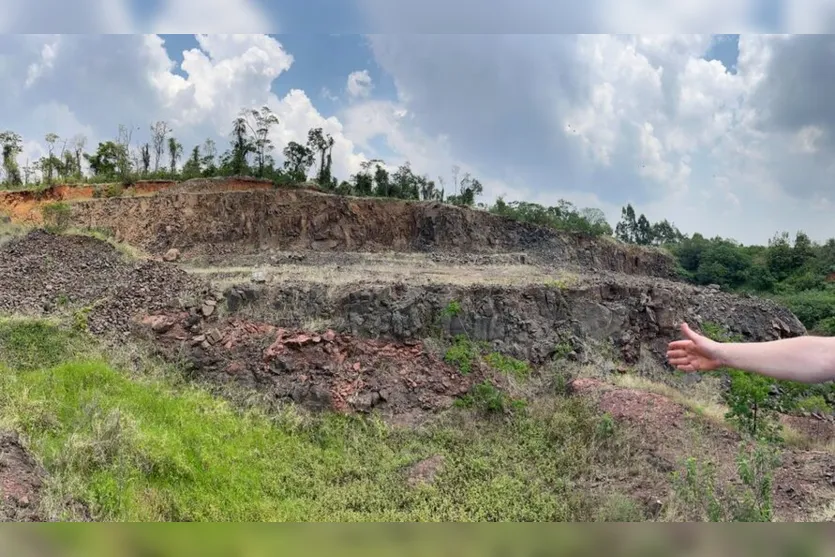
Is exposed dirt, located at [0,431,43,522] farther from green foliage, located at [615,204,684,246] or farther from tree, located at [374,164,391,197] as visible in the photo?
green foliage, located at [615,204,684,246]

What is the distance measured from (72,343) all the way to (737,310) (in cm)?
1729

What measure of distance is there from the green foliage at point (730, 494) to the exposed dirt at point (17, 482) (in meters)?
5.74

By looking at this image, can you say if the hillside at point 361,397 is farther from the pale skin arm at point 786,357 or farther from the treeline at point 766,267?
the treeline at point 766,267

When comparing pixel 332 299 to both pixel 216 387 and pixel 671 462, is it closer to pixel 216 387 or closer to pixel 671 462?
pixel 216 387

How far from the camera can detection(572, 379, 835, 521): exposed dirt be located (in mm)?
6355

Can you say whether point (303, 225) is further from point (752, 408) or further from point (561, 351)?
point (752, 408)

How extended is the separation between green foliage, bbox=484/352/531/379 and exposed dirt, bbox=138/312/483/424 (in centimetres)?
81

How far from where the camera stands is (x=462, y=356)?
34.9 ft

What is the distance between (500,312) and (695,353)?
10743 mm

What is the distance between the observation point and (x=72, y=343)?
10.2 metres

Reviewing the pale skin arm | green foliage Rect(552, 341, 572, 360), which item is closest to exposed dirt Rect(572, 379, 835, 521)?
green foliage Rect(552, 341, 572, 360)

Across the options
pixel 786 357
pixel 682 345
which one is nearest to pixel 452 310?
pixel 682 345

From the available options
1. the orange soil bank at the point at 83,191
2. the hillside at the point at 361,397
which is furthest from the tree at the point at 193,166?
the hillside at the point at 361,397

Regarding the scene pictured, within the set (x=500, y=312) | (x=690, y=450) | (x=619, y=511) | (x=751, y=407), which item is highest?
(x=500, y=312)
